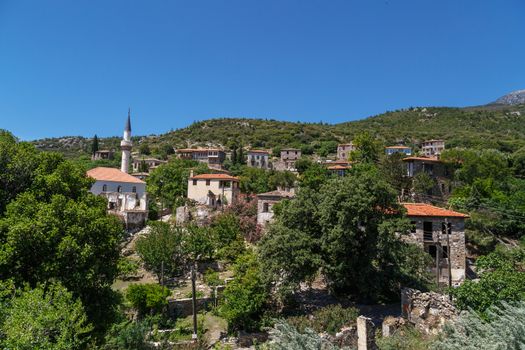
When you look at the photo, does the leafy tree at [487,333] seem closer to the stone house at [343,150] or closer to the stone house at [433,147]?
the stone house at [343,150]

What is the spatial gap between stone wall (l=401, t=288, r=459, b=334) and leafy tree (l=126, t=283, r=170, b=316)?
45.8ft

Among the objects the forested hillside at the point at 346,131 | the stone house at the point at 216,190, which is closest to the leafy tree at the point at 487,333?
the stone house at the point at 216,190

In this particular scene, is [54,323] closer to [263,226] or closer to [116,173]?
[263,226]

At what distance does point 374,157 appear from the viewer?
5338 centimetres

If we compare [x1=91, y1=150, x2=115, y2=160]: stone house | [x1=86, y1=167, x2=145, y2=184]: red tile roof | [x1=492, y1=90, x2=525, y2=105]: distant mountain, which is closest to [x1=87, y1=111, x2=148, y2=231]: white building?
[x1=86, y1=167, x2=145, y2=184]: red tile roof

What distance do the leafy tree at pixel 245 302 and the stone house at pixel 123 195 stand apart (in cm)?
2195

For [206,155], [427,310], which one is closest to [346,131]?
[206,155]

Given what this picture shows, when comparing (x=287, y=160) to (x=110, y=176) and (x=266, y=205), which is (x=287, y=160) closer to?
(x=110, y=176)

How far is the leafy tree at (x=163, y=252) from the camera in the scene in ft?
83.8

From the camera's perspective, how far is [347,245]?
63.4 feet

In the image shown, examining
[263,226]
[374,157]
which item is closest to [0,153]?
[263,226]

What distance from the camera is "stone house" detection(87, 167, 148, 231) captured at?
37156 millimetres

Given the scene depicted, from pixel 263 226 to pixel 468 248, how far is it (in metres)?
18.6

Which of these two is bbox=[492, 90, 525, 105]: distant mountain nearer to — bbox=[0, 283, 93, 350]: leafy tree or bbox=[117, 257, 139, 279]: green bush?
bbox=[117, 257, 139, 279]: green bush
